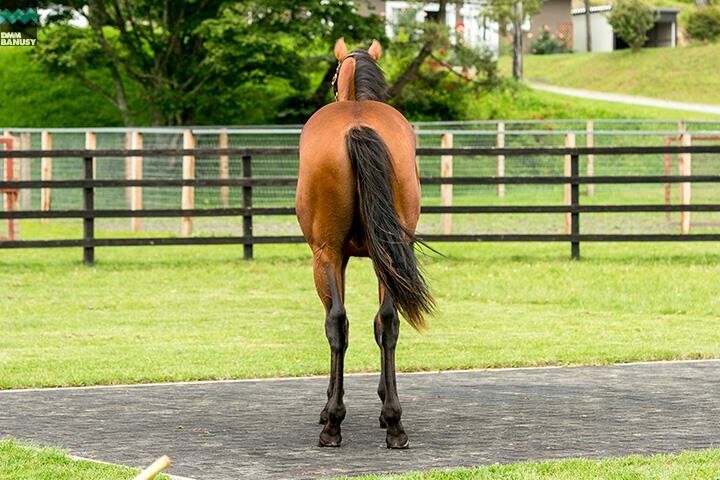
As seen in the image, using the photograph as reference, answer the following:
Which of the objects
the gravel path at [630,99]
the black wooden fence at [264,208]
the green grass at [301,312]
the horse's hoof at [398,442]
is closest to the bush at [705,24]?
the gravel path at [630,99]

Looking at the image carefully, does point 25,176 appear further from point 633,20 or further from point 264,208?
point 633,20

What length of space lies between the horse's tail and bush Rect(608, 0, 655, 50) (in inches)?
1909

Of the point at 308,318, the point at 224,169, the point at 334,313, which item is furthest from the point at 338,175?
the point at 224,169

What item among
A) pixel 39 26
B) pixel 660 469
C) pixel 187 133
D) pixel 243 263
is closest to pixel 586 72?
pixel 39 26

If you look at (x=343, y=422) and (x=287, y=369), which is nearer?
(x=343, y=422)

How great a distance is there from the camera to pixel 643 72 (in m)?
52.7

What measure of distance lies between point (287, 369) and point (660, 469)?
4479mm

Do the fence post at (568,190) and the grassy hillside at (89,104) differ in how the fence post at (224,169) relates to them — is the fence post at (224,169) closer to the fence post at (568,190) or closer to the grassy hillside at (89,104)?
the fence post at (568,190)

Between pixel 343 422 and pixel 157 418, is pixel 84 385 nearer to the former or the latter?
pixel 157 418

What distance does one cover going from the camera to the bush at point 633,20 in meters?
54.1

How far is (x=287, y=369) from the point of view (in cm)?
1025

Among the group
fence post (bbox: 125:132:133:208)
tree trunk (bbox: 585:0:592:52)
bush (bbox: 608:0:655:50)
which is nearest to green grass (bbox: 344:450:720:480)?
fence post (bbox: 125:132:133:208)

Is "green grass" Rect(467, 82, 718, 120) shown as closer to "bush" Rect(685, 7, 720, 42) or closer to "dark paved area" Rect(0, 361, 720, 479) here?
"bush" Rect(685, 7, 720, 42)

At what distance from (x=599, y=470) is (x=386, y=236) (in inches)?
76.6
